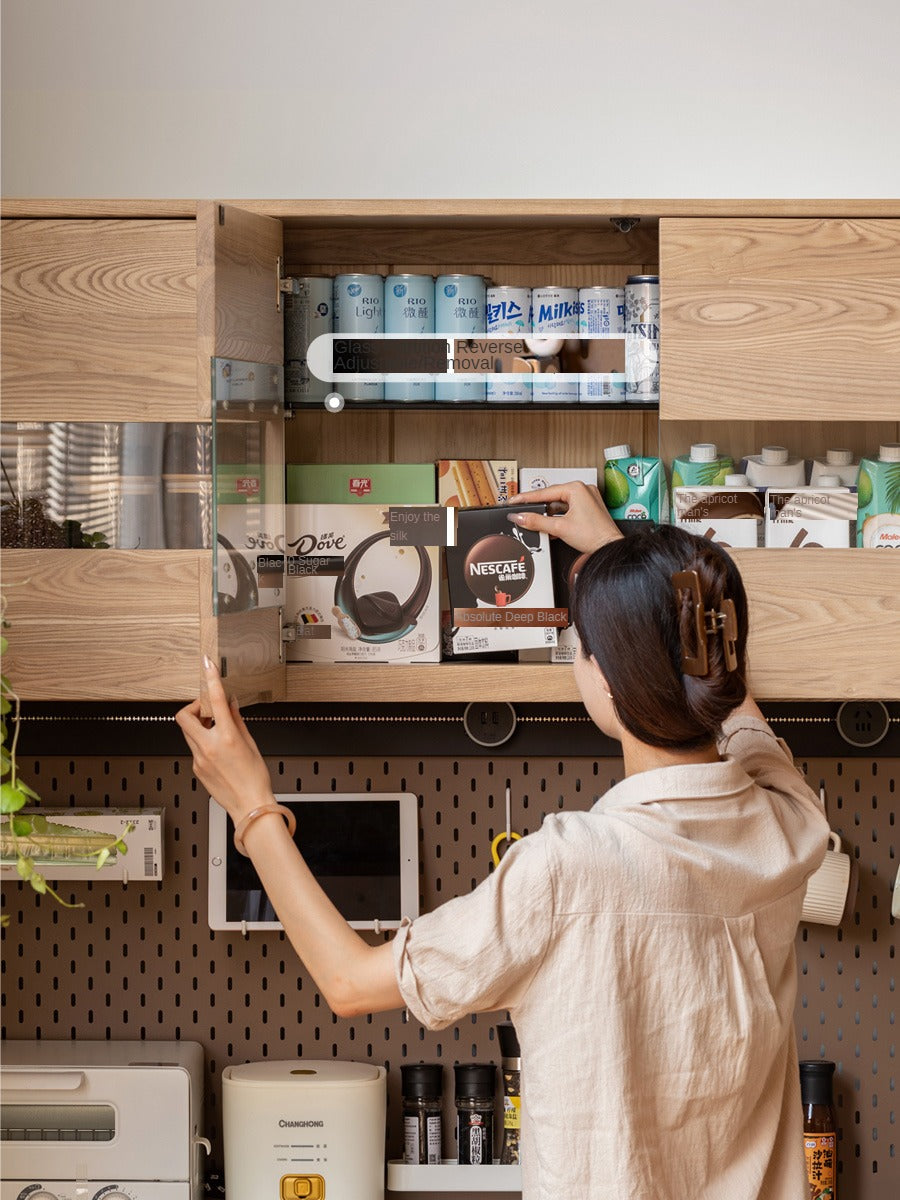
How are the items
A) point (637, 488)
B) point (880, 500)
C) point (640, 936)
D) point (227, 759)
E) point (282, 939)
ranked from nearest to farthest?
point (640, 936), point (227, 759), point (880, 500), point (637, 488), point (282, 939)

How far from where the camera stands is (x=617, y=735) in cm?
138

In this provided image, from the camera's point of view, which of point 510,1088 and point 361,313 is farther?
point 510,1088

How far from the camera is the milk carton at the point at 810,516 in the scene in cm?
183

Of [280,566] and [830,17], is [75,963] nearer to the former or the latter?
[280,566]

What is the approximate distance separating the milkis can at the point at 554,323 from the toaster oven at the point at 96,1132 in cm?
118

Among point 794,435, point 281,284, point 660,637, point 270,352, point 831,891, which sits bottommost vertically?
point 831,891

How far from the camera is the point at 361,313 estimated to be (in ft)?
6.20

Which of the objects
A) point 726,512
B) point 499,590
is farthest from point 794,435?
point 499,590

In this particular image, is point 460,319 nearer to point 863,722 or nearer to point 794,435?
point 794,435

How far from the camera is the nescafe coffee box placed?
6.24ft

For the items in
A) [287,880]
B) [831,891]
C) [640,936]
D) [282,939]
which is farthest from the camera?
[282,939]

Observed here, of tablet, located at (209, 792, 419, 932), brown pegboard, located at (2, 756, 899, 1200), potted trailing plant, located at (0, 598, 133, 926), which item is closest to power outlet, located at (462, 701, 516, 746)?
brown pegboard, located at (2, 756, 899, 1200)

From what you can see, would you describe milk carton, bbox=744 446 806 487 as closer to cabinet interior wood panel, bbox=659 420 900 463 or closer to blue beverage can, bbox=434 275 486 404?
cabinet interior wood panel, bbox=659 420 900 463

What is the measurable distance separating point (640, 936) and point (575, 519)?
78cm
